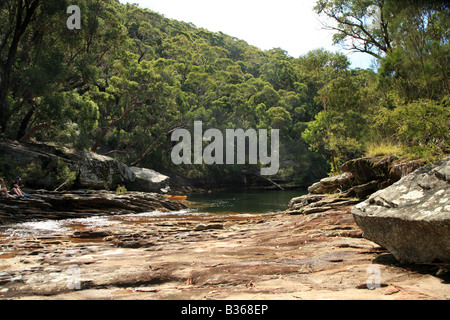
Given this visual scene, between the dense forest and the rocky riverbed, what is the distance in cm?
289

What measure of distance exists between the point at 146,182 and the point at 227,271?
25.4m

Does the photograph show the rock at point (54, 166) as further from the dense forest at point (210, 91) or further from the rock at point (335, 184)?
the rock at point (335, 184)

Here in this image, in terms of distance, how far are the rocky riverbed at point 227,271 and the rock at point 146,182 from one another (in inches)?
822

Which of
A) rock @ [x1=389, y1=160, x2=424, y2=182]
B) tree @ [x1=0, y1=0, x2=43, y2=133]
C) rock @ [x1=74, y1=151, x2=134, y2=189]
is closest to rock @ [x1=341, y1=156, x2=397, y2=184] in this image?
rock @ [x1=389, y1=160, x2=424, y2=182]

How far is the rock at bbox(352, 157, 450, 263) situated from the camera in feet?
10.9

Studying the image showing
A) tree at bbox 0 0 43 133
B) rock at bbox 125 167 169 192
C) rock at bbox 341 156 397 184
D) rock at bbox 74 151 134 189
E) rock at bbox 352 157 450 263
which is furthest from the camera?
rock at bbox 125 167 169 192

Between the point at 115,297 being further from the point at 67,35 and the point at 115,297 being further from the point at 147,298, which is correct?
the point at 67,35

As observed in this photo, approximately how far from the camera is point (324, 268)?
4.31m

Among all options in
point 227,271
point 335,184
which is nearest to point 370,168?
point 335,184

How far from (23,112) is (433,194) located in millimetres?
23616

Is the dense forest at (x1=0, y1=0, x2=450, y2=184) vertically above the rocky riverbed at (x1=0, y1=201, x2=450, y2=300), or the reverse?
the dense forest at (x1=0, y1=0, x2=450, y2=184)

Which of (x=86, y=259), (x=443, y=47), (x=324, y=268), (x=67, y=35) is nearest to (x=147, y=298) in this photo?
(x=324, y=268)

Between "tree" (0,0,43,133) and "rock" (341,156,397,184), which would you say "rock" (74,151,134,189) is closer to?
"tree" (0,0,43,133)

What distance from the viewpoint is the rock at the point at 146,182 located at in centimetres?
2800
